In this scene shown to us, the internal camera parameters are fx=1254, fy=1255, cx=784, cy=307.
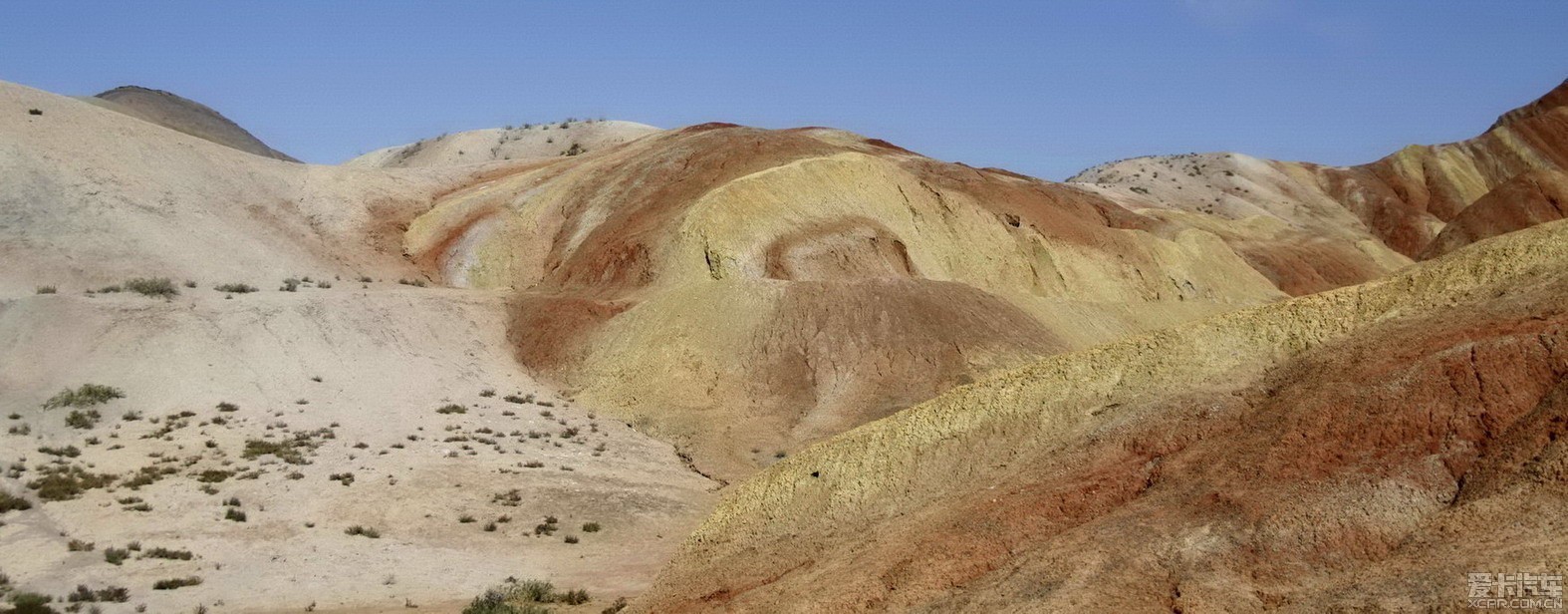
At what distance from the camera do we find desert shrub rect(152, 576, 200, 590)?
1808 cm

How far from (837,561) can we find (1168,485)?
132 inches

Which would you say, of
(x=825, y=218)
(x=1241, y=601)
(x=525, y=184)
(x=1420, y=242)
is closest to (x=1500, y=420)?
(x=1241, y=601)

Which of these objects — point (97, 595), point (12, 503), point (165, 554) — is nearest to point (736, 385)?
point (165, 554)

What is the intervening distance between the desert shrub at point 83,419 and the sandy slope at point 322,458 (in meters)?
0.23

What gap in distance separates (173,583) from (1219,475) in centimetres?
1480

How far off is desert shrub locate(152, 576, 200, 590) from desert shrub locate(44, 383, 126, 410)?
10121mm

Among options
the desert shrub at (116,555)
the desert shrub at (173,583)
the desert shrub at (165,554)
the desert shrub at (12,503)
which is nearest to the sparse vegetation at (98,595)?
the desert shrub at (173,583)

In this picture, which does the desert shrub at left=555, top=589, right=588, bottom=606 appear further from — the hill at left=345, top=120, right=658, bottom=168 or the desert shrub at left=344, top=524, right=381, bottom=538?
the hill at left=345, top=120, right=658, bottom=168

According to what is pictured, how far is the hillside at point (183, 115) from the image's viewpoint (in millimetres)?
72625

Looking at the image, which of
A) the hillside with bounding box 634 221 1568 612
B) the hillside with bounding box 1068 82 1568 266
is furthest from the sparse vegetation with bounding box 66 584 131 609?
the hillside with bounding box 1068 82 1568 266

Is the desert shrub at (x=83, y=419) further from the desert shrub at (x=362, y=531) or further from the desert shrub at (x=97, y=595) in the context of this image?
the desert shrub at (x=97, y=595)

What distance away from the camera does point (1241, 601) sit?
30.8 ft

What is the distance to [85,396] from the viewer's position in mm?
26766

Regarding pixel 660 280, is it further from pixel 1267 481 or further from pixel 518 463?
pixel 1267 481
